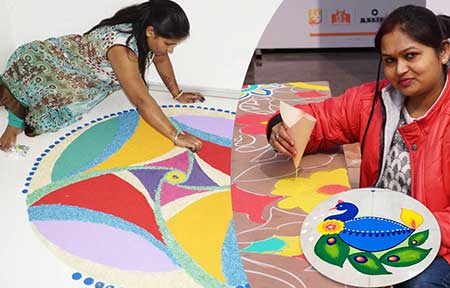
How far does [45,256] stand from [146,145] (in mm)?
426

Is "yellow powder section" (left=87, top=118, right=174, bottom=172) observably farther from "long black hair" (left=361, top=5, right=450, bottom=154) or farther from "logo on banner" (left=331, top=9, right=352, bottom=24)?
"logo on banner" (left=331, top=9, right=352, bottom=24)

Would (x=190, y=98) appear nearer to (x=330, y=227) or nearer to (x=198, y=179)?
(x=198, y=179)

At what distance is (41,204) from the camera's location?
1301mm

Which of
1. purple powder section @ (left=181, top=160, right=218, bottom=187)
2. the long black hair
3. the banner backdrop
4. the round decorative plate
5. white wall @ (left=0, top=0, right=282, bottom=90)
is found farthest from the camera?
the banner backdrop

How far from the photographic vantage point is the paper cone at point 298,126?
992mm

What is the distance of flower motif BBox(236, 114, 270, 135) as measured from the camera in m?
1.25

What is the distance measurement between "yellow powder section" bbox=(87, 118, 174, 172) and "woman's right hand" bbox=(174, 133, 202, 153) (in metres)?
0.02

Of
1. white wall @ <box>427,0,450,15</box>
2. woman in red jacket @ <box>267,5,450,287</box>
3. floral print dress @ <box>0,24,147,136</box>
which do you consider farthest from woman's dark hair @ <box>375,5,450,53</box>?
floral print dress @ <box>0,24,147,136</box>

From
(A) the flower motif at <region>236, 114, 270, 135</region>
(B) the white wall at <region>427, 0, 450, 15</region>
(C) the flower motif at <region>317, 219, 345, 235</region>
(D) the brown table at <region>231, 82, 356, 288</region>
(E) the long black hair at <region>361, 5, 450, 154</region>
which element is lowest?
(A) the flower motif at <region>236, 114, 270, 135</region>

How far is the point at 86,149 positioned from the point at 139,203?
0.31m

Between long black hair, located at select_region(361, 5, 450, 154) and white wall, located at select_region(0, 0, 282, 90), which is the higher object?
long black hair, located at select_region(361, 5, 450, 154)

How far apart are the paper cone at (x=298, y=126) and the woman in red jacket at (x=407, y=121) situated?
0.04 feet

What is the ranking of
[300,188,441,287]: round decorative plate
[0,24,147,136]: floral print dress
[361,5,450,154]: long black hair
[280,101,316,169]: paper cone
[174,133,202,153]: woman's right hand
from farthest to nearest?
[0,24,147,136]: floral print dress
[174,133,202,153]: woman's right hand
[280,101,316,169]: paper cone
[361,5,450,154]: long black hair
[300,188,441,287]: round decorative plate

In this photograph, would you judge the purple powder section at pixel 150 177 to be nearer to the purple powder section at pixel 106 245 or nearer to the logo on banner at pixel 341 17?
the purple powder section at pixel 106 245
